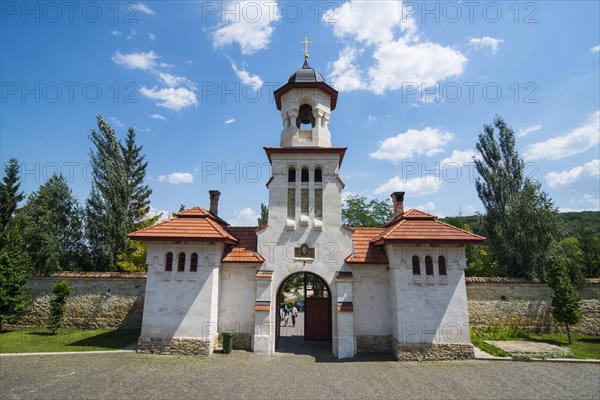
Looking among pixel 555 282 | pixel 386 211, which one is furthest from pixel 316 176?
pixel 386 211

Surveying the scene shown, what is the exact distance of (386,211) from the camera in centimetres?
Answer: 3478

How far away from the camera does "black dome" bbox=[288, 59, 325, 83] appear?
1572 cm

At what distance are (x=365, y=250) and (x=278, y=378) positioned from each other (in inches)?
271

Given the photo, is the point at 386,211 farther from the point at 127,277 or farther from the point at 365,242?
the point at 127,277

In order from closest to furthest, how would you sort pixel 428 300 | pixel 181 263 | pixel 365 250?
pixel 428 300 → pixel 181 263 → pixel 365 250

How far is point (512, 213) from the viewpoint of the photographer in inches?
834

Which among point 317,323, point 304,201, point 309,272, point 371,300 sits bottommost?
point 317,323

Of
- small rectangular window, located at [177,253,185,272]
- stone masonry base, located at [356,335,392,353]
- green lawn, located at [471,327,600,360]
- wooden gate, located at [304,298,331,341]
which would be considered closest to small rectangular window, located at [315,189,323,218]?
wooden gate, located at [304,298,331,341]

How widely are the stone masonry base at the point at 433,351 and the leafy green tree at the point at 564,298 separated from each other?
5.88m

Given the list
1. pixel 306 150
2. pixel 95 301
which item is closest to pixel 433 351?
pixel 306 150

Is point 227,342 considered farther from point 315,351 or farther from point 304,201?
point 304,201

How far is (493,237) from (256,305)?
59.7 feet

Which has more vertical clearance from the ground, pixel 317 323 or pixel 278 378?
pixel 317 323

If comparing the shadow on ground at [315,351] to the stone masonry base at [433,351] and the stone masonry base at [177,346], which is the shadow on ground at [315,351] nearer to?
the stone masonry base at [433,351]
